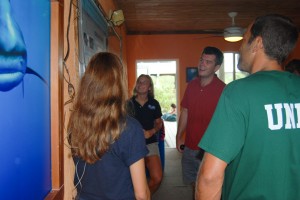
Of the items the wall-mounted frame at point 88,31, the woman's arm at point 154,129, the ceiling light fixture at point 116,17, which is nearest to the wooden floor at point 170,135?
the woman's arm at point 154,129

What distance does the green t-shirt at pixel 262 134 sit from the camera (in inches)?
40.8

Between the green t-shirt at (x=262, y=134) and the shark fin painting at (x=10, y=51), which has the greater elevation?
the shark fin painting at (x=10, y=51)

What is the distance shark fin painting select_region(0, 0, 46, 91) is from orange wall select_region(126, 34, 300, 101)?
584 cm

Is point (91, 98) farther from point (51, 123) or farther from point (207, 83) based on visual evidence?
point (207, 83)

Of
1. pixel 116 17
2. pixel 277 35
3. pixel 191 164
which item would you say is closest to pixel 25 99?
pixel 277 35

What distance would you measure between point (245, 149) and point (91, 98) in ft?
2.27

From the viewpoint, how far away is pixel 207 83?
2.62m

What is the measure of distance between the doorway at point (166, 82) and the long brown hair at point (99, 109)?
3966 mm

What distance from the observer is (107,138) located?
3.86ft

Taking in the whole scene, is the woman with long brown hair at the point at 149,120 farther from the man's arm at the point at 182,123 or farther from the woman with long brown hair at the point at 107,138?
the woman with long brown hair at the point at 107,138

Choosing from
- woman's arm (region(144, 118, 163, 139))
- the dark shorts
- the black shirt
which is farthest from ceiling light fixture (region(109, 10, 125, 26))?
the dark shorts

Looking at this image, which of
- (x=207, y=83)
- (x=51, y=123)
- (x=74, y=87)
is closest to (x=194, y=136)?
(x=207, y=83)

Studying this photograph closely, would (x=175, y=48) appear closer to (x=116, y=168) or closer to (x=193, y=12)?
(x=193, y=12)

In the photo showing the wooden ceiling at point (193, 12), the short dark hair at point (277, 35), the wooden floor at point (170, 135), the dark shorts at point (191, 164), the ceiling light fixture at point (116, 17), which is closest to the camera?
the short dark hair at point (277, 35)
